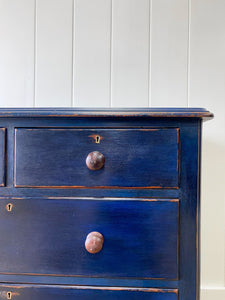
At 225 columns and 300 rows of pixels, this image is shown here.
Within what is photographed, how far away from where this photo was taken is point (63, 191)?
2.36ft

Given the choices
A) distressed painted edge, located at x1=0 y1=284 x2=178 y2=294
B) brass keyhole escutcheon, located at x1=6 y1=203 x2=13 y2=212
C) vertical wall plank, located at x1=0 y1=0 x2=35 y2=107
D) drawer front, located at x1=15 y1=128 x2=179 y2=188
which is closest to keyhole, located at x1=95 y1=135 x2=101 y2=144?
drawer front, located at x1=15 y1=128 x2=179 y2=188

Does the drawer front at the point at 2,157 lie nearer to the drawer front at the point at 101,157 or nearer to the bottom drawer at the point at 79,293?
the drawer front at the point at 101,157

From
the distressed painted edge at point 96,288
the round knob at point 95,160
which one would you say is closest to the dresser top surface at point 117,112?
the round knob at point 95,160

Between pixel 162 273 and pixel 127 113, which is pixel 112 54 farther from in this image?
pixel 162 273

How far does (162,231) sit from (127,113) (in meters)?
0.33

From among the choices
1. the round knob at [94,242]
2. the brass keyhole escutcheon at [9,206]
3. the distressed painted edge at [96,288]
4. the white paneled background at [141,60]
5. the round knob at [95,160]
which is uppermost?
the white paneled background at [141,60]

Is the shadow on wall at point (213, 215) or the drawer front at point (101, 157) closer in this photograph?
the drawer front at point (101, 157)

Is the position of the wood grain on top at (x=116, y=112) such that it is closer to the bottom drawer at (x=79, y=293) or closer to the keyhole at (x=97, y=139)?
the keyhole at (x=97, y=139)

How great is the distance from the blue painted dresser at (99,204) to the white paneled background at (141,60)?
1.66ft

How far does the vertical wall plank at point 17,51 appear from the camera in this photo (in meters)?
1.21

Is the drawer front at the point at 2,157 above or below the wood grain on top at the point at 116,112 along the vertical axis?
below

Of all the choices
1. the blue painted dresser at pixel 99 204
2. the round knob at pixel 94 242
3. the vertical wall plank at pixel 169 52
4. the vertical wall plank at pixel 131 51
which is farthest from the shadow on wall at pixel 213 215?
the round knob at pixel 94 242

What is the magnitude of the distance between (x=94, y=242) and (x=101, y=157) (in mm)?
223

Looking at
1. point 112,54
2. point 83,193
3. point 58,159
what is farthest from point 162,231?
point 112,54
